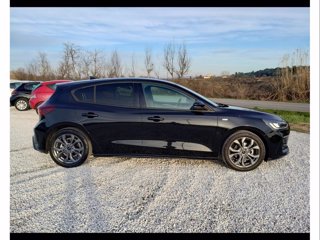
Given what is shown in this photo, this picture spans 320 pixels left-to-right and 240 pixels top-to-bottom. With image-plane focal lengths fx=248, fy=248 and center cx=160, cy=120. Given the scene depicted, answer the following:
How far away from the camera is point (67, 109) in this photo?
432cm

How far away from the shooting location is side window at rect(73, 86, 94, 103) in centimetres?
438

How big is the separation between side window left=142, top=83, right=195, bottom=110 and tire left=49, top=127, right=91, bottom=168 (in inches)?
51.5

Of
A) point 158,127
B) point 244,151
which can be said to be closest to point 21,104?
point 158,127

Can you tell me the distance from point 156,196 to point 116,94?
1.95 meters

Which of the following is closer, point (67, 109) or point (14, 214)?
point (14, 214)

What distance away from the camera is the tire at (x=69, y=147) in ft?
14.2

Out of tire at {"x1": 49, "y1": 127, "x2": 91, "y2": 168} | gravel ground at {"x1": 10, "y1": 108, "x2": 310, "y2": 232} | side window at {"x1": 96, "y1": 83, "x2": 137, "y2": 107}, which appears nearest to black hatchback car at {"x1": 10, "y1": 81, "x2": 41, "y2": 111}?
gravel ground at {"x1": 10, "y1": 108, "x2": 310, "y2": 232}

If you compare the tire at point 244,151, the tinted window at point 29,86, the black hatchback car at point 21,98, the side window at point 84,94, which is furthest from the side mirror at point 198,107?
the tinted window at point 29,86

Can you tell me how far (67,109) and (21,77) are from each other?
108ft

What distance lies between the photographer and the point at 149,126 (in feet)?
13.7

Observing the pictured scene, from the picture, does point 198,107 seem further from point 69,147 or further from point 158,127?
point 69,147
